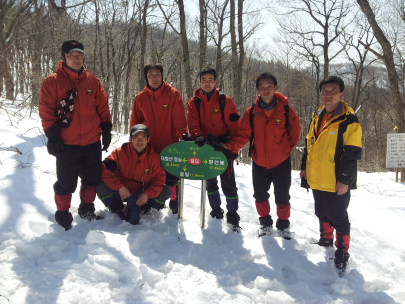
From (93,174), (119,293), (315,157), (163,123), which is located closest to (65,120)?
(93,174)

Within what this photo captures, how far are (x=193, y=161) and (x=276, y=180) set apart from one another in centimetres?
Answer: 105

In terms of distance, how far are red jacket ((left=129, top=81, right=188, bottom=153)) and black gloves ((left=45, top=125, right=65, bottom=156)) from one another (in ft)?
3.49

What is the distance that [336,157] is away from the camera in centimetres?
249

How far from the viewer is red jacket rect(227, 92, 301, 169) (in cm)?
296

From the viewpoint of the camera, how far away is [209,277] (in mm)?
2293

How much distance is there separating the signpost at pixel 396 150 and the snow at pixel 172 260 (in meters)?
4.88

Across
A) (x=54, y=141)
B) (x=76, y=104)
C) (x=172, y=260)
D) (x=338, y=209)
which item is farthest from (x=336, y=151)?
(x=54, y=141)

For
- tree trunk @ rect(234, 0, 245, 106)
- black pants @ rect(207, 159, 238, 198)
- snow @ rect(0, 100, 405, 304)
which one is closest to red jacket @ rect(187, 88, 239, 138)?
black pants @ rect(207, 159, 238, 198)

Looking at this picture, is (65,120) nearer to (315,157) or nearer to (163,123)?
(163,123)

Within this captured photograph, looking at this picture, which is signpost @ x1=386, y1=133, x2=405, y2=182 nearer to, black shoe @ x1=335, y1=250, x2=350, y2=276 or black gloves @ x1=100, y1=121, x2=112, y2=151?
black shoe @ x1=335, y1=250, x2=350, y2=276

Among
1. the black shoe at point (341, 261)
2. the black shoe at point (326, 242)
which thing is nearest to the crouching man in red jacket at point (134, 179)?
the black shoe at point (326, 242)

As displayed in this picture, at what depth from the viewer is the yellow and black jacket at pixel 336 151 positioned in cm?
238

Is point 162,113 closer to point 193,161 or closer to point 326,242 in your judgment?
point 193,161

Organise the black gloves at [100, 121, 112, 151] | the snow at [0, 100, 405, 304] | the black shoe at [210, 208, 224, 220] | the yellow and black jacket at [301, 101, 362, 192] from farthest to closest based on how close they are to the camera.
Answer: the black shoe at [210, 208, 224, 220] < the black gloves at [100, 121, 112, 151] < the yellow and black jacket at [301, 101, 362, 192] < the snow at [0, 100, 405, 304]
